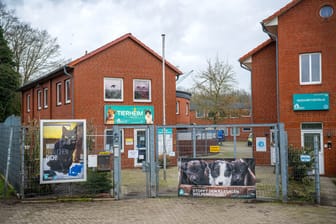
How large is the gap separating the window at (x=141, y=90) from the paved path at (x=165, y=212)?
12201mm

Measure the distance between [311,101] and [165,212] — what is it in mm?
10443

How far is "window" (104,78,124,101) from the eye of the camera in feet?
72.4

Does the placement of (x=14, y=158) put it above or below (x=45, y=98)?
below

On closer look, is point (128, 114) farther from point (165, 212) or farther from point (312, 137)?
point (165, 212)

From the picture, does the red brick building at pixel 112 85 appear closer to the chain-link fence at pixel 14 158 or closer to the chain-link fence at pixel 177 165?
the chain-link fence at pixel 14 158

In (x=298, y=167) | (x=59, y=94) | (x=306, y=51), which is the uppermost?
(x=306, y=51)

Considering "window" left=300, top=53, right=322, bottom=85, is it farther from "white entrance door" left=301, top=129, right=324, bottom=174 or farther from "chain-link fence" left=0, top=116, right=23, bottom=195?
"chain-link fence" left=0, top=116, right=23, bottom=195

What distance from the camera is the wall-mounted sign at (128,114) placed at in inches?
862

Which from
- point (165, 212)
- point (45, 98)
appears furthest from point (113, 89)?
point (165, 212)

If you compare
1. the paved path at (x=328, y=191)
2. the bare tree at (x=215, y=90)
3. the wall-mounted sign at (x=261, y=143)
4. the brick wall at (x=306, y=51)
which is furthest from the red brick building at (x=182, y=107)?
the wall-mounted sign at (x=261, y=143)

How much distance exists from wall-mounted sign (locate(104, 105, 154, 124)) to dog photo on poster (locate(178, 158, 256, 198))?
10.7 metres

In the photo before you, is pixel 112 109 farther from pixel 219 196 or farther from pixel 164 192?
pixel 219 196

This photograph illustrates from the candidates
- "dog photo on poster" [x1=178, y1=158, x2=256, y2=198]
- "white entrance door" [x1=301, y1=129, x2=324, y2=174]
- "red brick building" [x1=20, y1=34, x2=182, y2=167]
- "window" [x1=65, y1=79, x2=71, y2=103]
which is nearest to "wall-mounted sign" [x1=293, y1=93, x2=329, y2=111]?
"white entrance door" [x1=301, y1=129, x2=324, y2=174]

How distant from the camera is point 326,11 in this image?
56.8 feet
